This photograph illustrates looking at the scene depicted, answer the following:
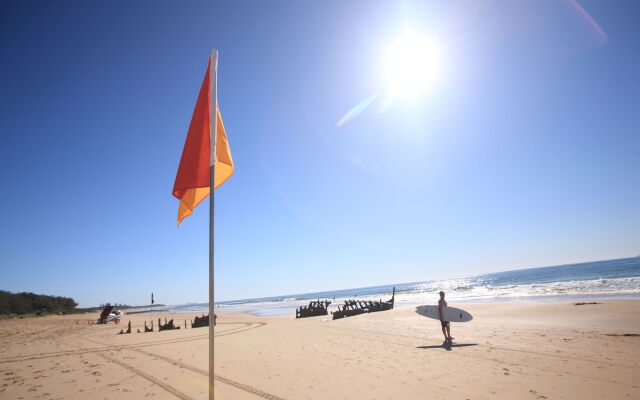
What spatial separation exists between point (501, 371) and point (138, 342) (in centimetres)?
1635

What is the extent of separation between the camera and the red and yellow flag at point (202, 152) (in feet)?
16.2

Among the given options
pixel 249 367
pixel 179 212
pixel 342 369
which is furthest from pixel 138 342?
pixel 179 212

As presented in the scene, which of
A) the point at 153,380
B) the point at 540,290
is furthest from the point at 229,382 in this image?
the point at 540,290

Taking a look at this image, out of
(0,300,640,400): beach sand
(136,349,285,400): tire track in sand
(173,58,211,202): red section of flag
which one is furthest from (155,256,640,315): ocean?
(173,58,211,202): red section of flag

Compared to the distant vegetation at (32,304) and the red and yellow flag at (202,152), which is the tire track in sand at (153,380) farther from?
the distant vegetation at (32,304)

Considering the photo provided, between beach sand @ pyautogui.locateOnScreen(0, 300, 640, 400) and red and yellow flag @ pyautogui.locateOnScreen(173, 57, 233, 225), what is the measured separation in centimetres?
491

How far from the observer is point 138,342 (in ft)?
51.0

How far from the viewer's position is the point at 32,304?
2094 inches

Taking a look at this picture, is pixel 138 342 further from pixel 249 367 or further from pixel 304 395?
pixel 304 395

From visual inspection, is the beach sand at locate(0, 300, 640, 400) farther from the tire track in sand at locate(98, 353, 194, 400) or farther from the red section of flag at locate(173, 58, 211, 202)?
the red section of flag at locate(173, 58, 211, 202)

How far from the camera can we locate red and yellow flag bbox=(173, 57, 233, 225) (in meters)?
4.93

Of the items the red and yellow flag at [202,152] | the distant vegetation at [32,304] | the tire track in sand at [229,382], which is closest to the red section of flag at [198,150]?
the red and yellow flag at [202,152]

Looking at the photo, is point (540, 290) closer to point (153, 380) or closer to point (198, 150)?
point (153, 380)

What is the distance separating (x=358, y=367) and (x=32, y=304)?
69.8m
